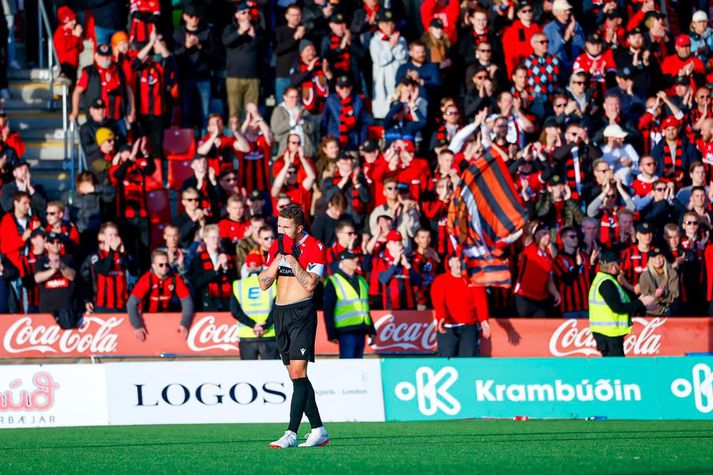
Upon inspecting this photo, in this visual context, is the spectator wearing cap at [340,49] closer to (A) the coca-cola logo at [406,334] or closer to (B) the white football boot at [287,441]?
(A) the coca-cola logo at [406,334]

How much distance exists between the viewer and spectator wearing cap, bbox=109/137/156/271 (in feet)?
65.4

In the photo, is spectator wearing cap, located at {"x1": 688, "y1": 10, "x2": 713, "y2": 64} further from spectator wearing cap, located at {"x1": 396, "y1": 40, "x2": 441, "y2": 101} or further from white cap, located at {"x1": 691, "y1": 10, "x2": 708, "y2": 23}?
spectator wearing cap, located at {"x1": 396, "y1": 40, "x2": 441, "y2": 101}

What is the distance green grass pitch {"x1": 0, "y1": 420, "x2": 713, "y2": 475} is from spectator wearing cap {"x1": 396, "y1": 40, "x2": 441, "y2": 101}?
7012 mm

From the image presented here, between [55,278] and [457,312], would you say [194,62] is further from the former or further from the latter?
[457,312]

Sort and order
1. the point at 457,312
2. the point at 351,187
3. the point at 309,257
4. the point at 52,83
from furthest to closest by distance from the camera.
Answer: the point at 52,83 → the point at 351,187 → the point at 457,312 → the point at 309,257

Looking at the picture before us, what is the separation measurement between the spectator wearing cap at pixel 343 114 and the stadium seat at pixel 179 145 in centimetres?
217

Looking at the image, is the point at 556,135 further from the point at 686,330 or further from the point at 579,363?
the point at 579,363

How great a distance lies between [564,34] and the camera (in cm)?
2259

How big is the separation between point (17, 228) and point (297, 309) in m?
8.33

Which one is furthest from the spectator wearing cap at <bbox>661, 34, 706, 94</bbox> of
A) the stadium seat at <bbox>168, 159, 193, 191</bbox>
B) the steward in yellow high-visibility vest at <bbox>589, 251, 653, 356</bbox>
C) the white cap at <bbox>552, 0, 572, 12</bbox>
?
the stadium seat at <bbox>168, 159, 193, 191</bbox>

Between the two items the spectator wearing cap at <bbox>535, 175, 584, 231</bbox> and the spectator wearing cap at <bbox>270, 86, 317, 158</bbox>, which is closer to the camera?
the spectator wearing cap at <bbox>535, 175, 584, 231</bbox>

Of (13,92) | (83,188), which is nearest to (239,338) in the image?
(83,188)

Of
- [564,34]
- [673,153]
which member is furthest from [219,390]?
[564,34]

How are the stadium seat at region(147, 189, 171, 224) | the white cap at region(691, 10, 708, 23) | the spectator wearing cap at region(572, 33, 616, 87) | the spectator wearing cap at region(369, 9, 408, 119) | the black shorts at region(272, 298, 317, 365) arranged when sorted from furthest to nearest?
the white cap at region(691, 10, 708, 23) < the spectator wearing cap at region(572, 33, 616, 87) < the spectator wearing cap at region(369, 9, 408, 119) < the stadium seat at region(147, 189, 171, 224) < the black shorts at region(272, 298, 317, 365)
